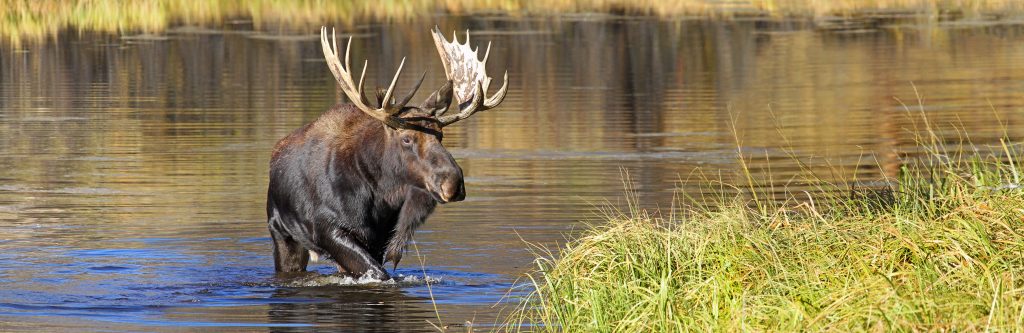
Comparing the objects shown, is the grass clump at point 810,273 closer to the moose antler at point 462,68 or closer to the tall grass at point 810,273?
the tall grass at point 810,273

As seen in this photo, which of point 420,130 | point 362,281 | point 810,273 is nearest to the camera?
point 810,273

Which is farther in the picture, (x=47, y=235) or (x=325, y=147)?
(x=47, y=235)

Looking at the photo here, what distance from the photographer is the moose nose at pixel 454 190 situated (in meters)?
10.9

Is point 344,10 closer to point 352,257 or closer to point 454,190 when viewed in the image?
point 352,257

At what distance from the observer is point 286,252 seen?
1200cm

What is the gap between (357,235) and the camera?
37.9ft

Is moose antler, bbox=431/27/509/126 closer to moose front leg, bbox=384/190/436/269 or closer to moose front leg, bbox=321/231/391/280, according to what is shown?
moose front leg, bbox=384/190/436/269

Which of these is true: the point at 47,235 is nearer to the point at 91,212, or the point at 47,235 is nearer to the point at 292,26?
the point at 91,212

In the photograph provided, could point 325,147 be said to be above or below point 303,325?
above

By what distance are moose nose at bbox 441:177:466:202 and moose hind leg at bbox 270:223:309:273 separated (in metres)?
1.44

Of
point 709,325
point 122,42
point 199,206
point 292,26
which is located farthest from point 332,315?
point 292,26

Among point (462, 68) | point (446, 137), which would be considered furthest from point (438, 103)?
point (446, 137)

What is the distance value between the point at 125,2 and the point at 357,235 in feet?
103

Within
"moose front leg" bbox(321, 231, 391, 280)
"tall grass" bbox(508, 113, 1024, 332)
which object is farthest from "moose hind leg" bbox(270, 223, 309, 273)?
"tall grass" bbox(508, 113, 1024, 332)
